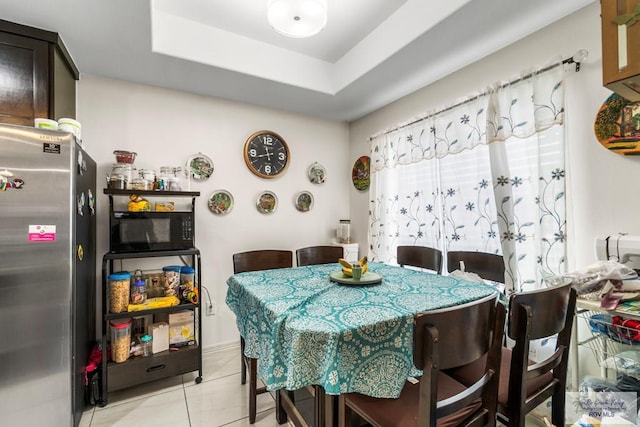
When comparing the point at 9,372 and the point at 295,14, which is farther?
the point at 295,14

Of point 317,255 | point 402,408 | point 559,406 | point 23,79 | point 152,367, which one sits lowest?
point 152,367

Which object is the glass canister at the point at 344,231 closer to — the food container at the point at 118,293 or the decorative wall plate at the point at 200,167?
the decorative wall plate at the point at 200,167

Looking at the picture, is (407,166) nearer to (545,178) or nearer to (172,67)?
(545,178)

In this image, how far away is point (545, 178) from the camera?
1.79m

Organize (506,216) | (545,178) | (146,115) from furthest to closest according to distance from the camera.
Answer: (146,115) < (506,216) < (545,178)

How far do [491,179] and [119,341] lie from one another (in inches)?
114

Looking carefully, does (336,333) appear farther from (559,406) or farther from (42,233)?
(42,233)

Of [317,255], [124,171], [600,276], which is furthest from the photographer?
[317,255]

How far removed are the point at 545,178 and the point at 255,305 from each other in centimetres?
187

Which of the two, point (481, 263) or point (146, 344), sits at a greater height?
point (481, 263)

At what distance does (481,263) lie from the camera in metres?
2.00

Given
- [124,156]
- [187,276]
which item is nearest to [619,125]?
[187,276]

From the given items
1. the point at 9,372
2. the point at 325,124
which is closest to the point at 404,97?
the point at 325,124

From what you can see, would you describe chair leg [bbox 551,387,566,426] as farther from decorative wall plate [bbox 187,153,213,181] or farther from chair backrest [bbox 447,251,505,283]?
decorative wall plate [bbox 187,153,213,181]
